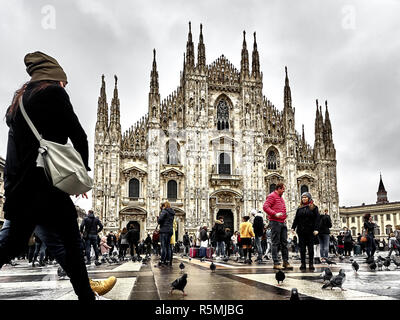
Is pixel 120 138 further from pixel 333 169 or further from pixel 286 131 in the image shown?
pixel 333 169

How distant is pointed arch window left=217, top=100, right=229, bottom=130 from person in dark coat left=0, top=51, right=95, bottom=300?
3312 cm

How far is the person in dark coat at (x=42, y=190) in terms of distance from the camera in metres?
2.88

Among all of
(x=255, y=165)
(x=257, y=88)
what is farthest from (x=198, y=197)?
(x=257, y=88)

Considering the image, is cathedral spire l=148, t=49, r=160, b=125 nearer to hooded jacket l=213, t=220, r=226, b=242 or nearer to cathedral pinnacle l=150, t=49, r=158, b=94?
cathedral pinnacle l=150, t=49, r=158, b=94

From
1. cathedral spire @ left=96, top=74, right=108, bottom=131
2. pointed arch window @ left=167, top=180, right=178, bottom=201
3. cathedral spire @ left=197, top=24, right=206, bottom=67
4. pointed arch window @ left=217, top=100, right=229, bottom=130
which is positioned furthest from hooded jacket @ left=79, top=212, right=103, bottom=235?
cathedral spire @ left=197, top=24, right=206, bottom=67

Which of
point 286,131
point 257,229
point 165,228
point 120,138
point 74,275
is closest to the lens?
point 74,275

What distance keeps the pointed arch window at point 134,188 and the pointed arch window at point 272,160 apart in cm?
1224

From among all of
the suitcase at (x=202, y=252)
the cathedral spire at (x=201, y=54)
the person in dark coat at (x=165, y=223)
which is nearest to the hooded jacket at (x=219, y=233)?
the suitcase at (x=202, y=252)

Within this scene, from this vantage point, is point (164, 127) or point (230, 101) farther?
point (230, 101)

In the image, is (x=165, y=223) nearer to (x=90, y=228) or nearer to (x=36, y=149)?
(x=90, y=228)

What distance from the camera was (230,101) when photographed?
120 feet

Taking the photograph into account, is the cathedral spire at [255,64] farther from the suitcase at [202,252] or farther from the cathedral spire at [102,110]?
the suitcase at [202,252]
